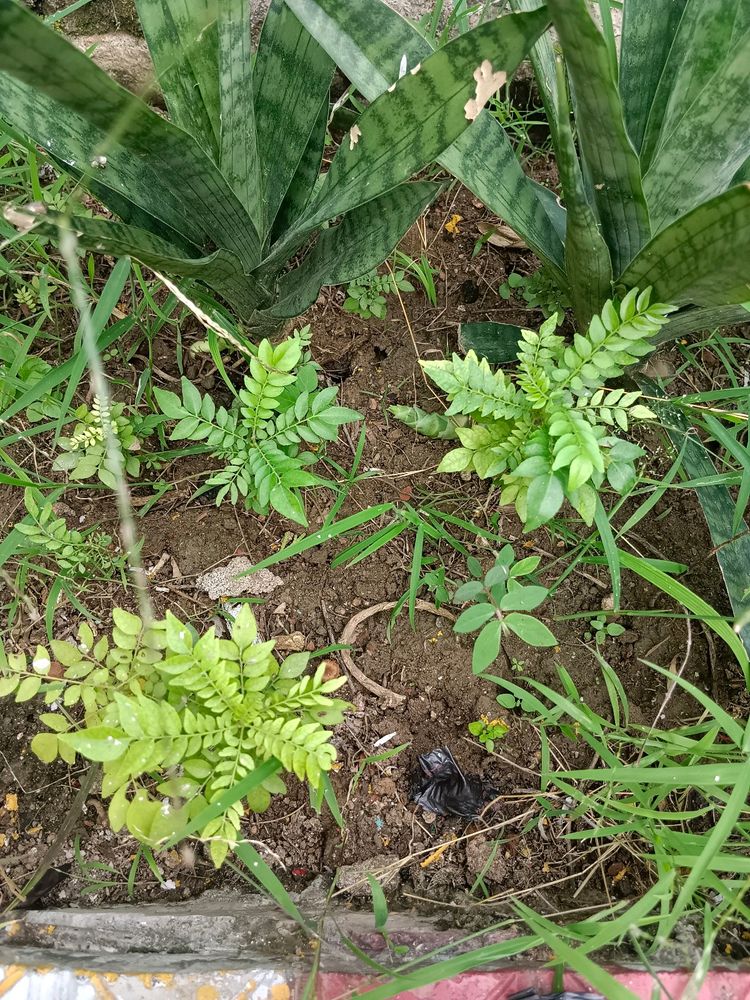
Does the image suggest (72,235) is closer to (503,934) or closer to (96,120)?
(96,120)

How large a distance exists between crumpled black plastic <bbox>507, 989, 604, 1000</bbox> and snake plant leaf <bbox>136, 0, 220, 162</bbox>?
1224 millimetres

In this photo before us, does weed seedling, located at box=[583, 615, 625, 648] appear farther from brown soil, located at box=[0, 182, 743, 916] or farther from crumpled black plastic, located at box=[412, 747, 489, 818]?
crumpled black plastic, located at box=[412, 747, 489, 818]

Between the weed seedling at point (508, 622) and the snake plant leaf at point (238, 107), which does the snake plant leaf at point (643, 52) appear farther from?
the weed seedling at point (508, 622)

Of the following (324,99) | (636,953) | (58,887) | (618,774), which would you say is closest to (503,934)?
(636,953)

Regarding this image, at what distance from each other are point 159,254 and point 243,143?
0.73ft

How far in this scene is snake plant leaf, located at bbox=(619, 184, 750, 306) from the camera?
78 centimetres

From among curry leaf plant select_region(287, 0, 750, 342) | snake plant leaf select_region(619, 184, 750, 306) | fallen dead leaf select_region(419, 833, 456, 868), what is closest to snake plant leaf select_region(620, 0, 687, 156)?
curry leaf plant select_region(287, 0, 750, 342)

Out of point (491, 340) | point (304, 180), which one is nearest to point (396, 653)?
point (491, 340)

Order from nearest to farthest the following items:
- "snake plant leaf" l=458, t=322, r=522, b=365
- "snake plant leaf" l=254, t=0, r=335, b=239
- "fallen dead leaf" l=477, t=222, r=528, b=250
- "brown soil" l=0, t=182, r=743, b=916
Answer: "snake plant leaf" l=254, t=0, r=335, b=239
"brown soil" l=0, t=182, r=743, b=916
"snake plant leaf" l=458, t=322, r=522, b=365
"fallen dead leaf" l=477, t=222, r=528, b=250

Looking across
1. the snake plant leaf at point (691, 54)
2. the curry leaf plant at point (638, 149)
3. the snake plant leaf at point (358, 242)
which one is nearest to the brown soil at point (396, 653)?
the snake plant leaf at point (358, 242)

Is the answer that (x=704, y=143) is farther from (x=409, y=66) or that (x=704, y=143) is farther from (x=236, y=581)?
(x=236, y=581)

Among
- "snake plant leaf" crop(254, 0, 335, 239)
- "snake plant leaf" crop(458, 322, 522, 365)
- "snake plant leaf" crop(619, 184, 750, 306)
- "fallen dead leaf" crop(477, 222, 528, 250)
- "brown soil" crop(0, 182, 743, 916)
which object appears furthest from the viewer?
"fallen dead leaf" crop(477, 222, 528, 250)

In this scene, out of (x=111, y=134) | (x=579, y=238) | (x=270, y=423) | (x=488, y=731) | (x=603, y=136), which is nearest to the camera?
(x=111, y=134)

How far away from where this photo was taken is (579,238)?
37.7 inches
